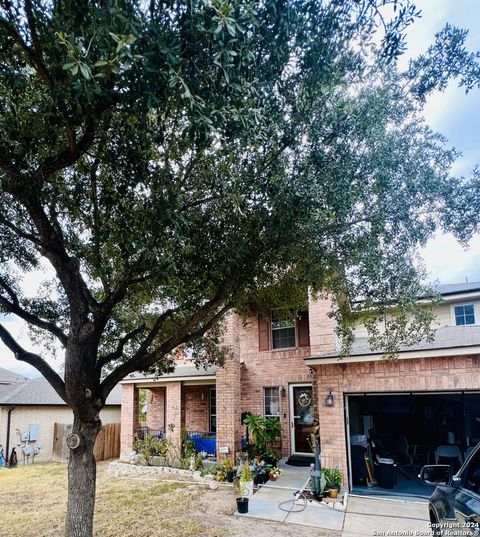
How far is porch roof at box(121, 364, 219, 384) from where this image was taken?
48.4ft

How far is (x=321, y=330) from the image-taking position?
12.3 m

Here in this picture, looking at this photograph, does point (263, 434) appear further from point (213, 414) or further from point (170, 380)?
point (213, 414)

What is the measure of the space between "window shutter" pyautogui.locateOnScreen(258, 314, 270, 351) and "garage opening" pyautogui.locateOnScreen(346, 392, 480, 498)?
385cm

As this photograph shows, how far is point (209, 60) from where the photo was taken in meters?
4.04

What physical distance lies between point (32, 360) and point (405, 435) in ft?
42.2

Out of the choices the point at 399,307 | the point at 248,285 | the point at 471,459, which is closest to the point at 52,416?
the point at 248,285

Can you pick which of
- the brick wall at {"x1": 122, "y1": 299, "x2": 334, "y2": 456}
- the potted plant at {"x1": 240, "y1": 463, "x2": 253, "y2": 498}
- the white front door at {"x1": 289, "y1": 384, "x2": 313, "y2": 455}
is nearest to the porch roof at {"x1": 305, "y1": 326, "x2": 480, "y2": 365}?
the brick wall at {"x1": 122, "y1": 299, "x2": 334, "y2": 456}

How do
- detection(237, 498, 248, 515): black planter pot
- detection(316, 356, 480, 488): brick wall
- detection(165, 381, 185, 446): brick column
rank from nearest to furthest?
1. detection(237, 498, 248, 515): black planter pot
2. detection(316, 356, 480, 488): brick wall
3. detection(165, 381, 185, 446): brick column

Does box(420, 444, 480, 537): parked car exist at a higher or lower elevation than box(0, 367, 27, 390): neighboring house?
lower

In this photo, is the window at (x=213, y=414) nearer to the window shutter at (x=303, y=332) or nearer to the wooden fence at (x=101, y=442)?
the window shutter at (x=303, y=332)

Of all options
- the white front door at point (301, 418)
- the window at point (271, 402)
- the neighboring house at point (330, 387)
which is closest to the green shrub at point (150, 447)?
the neighboring house at point (330, 387)

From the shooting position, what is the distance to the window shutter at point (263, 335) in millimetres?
16172

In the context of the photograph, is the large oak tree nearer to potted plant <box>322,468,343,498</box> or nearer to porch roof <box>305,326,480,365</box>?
porch roof <box>305,326,480,365</box>

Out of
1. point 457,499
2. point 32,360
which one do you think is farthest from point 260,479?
point 457,499
